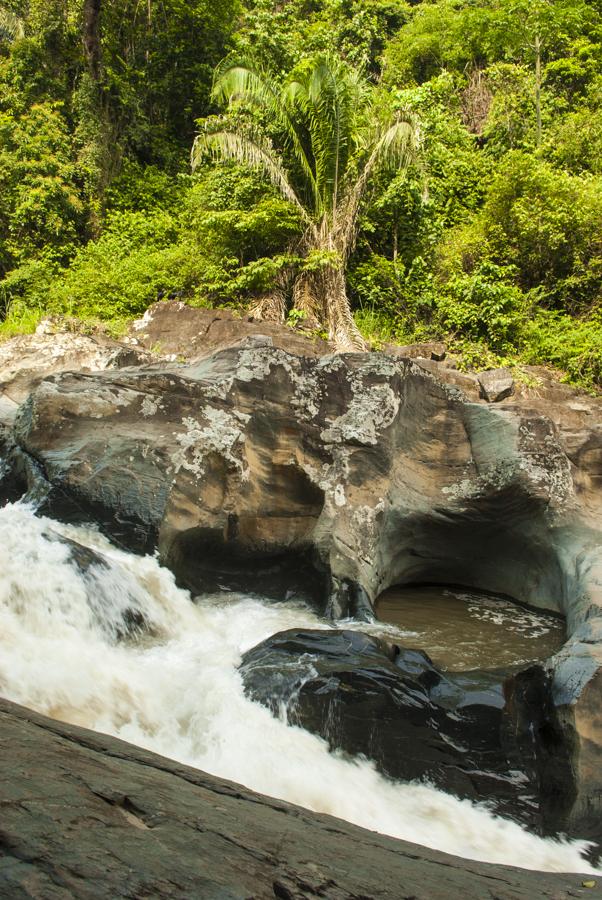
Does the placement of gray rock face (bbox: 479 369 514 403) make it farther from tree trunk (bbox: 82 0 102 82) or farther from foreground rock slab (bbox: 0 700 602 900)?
tree trunk (bbox: 82 0 102 82)

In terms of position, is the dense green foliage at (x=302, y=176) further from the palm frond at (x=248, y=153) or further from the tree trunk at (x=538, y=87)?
the palm frond at (x=248, y=153)

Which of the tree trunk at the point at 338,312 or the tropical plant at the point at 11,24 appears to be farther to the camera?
the tropical plant at the point at 11,24

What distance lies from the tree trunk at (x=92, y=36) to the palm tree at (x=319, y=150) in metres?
6.70

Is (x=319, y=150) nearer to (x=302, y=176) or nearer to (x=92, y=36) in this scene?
(x=302, y=176)

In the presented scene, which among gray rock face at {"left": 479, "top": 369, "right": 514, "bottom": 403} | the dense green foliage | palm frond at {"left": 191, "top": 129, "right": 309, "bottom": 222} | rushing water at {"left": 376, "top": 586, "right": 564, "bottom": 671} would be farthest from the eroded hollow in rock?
palm frond at {"left": 191, "top": 129, "right": 309, "bottom": 222}

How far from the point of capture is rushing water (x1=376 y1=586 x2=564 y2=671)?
597cm

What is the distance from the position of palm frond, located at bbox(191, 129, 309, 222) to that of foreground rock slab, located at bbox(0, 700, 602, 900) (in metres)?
13.1

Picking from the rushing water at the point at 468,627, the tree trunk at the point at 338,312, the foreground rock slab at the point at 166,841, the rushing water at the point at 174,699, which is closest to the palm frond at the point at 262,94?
the tree trunk at the point at 338,312

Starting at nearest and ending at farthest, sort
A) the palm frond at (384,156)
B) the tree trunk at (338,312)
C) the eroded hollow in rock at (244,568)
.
Answer: 1. the eroded hollow in rock at (244,568)
2. the tree trunk at (338,312)
3. the palm frond at (384,156)

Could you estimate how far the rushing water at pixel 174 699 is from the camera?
12.3 feet

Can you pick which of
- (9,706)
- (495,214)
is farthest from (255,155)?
(9,706)

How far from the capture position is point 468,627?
22.4ft

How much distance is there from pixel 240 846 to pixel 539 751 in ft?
11.2

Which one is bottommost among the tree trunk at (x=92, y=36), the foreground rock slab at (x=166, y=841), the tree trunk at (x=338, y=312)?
the foreground rock slab at (x=166, y=841)
